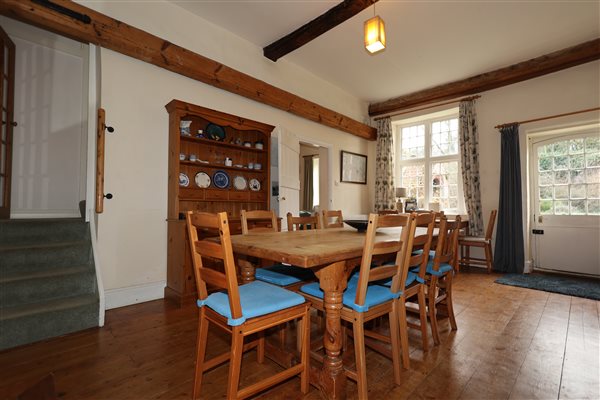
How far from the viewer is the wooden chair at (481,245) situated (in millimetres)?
4383

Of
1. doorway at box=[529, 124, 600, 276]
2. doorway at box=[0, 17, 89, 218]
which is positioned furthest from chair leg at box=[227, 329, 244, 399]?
doorway at box=[529, 124, 600, 276]

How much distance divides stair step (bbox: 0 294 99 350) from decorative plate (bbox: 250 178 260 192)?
2131 mm

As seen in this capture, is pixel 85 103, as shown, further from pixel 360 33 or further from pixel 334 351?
pixel 334 351

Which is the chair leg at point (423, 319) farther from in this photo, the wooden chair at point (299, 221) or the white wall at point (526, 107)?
the white wall at point (526, 107)

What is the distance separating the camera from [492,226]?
14.6ft

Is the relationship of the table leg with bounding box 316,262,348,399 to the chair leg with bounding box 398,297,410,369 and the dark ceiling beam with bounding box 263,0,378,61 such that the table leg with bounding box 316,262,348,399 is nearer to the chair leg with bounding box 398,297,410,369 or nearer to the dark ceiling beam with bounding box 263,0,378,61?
the chair leg with bounding box 398,297,410,369

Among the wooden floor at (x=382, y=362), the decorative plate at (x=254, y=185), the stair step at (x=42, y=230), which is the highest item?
the decorative plate at (x=254, y=185)

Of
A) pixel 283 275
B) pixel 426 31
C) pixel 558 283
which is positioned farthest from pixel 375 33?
pixel 558 283

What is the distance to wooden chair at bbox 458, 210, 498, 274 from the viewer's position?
173 inches

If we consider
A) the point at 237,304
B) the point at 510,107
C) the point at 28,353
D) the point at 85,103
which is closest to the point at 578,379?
the point at 237,304

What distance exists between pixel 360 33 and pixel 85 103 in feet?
12.0

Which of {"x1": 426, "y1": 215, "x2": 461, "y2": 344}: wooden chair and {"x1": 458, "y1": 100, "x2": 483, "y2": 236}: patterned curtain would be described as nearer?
{"x1": 426, "y1": 215, "x2": 461, "y2": 344}: wooden chair

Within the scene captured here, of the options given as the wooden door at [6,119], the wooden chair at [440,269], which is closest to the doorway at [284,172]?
the wooden chair at [440,269]

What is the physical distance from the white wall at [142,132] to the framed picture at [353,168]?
8.77 ft
